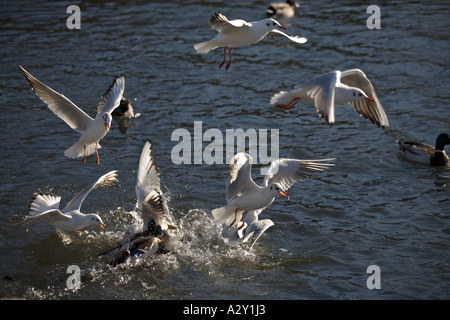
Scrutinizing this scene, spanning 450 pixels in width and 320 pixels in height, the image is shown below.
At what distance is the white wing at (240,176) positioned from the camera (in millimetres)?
8055

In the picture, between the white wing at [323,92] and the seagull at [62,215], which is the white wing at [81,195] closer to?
the seagull at [62,215]

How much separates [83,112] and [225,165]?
9.34 ft

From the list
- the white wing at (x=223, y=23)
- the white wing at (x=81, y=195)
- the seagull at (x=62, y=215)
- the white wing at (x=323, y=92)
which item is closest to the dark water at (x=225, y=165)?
the seagull at (x=62, y=215)

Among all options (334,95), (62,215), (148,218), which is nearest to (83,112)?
(62,215)

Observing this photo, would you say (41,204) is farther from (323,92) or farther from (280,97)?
(323,92)

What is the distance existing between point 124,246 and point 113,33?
10.2 meters

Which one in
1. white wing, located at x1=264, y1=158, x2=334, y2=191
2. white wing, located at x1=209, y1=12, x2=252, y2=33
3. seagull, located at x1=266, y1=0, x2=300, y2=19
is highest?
seagull, located at x1=266, y1=0, x2=300, y2=19

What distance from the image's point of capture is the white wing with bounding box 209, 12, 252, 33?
8.12 meters

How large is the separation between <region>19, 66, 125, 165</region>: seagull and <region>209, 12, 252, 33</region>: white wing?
4.96 feet

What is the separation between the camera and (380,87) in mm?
13336

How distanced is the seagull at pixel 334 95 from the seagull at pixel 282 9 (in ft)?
31.1

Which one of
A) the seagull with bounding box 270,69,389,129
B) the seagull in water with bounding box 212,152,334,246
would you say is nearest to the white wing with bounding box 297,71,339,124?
the seagull with bounding box 270,69,389,129

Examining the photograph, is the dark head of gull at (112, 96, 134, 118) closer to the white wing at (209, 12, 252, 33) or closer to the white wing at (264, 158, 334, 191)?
the white wing at (209, 12, 252, 33)
